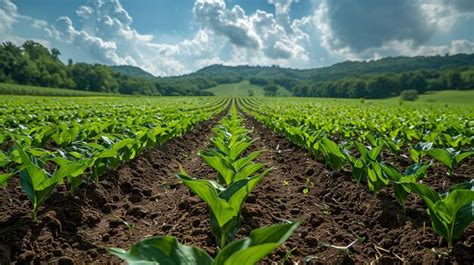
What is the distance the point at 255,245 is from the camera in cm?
132

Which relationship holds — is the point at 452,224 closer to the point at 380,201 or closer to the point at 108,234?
the point at 380,201

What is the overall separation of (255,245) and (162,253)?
1.35 ft

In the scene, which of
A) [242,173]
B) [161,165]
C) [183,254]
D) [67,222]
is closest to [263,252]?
[183,254]

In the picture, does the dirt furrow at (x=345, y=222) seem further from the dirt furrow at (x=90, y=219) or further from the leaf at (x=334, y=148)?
the dirt furrow at (x=90, y=219)

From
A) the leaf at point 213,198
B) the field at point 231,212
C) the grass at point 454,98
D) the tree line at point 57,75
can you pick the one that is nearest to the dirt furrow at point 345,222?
the field at point 231,212

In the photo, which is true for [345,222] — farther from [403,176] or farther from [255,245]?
[255,245]

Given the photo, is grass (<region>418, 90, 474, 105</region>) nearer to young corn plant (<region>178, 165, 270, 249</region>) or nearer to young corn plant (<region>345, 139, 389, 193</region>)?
young corn plant (<region>345, 139, 389, 193</region>)

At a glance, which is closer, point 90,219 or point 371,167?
point 90,219

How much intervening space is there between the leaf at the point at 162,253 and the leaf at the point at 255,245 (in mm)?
152

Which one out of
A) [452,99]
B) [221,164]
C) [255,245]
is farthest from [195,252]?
[452,99]

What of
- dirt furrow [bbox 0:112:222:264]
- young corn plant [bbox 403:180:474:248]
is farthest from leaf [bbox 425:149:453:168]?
dirt furrow [bbox 0:112:222:264]

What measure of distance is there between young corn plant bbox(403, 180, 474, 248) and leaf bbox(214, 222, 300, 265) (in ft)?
4.82

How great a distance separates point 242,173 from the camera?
3.04m

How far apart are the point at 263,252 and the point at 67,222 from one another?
280 centimetres
